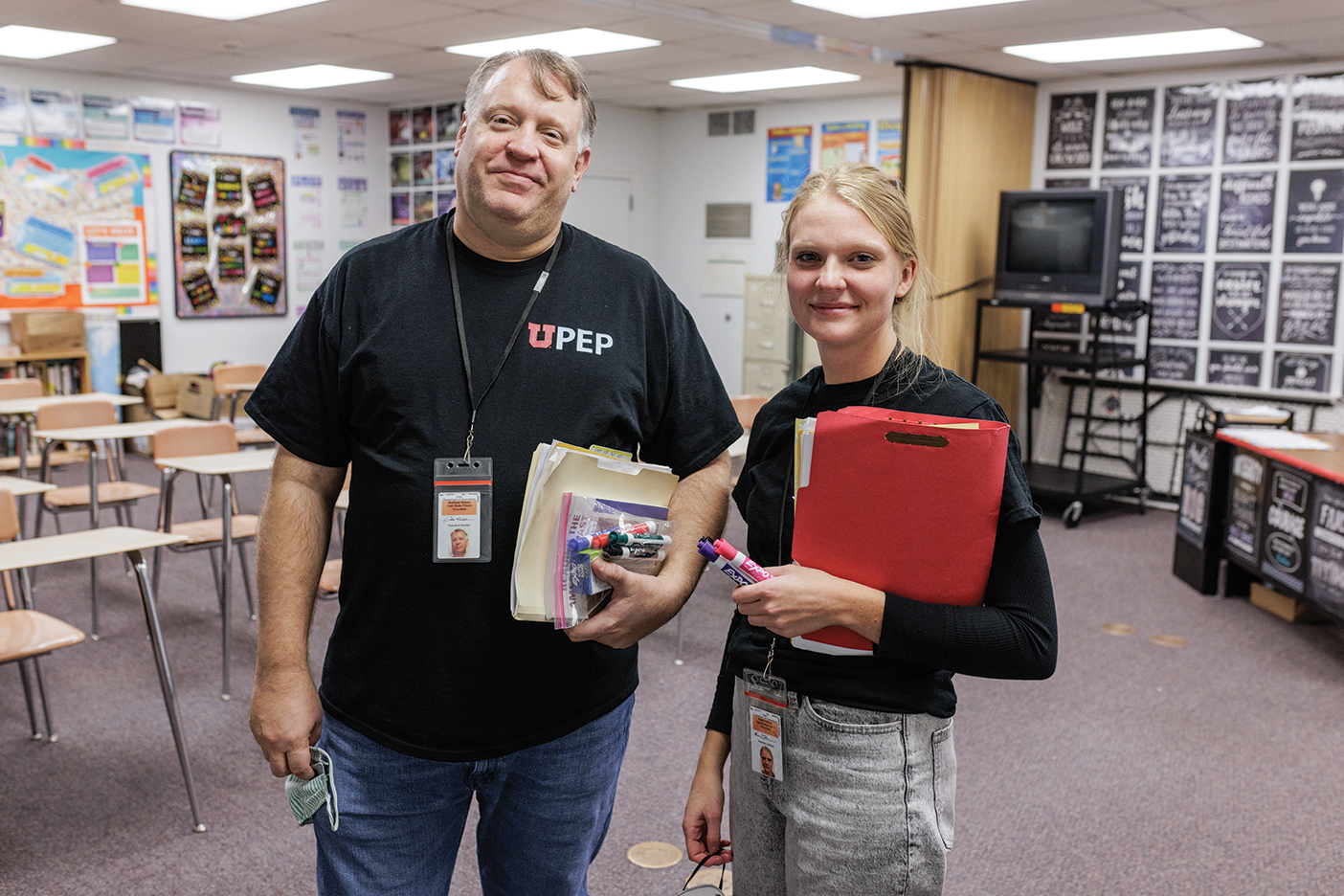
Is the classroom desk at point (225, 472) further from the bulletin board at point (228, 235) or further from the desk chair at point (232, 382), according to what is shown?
the bulletin board at point (228, 235)

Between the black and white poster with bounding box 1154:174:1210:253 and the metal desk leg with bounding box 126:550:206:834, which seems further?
the black and white poster with bounding box 1154:174:1210:253

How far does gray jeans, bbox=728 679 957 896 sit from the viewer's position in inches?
47.5

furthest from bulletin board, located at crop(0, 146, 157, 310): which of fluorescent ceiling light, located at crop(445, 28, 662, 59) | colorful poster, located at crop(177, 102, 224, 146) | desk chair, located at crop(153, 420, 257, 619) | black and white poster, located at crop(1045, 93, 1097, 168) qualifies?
black and white poster, located at crop(1045, 93, 1097, 168)

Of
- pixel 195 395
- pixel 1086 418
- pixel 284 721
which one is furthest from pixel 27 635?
pixel 1086 418

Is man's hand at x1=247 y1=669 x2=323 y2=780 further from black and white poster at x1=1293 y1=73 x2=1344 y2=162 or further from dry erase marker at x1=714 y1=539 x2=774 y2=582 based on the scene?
black and white poster at x1=1293 y1=73 x2=1344 y2=162

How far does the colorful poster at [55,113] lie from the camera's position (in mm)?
7594

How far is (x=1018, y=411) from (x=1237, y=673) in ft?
12.3

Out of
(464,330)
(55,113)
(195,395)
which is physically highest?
(55,113)

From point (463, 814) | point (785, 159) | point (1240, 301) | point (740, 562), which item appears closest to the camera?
point (740, 562)

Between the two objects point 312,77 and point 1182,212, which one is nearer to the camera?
point 1182,212

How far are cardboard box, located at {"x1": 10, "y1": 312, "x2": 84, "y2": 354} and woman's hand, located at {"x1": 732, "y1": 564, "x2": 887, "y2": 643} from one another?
25.8ft

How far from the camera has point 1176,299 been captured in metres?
6.84

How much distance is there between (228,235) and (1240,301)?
7.23 metres

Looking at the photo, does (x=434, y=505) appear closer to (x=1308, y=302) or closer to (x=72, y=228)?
(x=1308, y=302)
